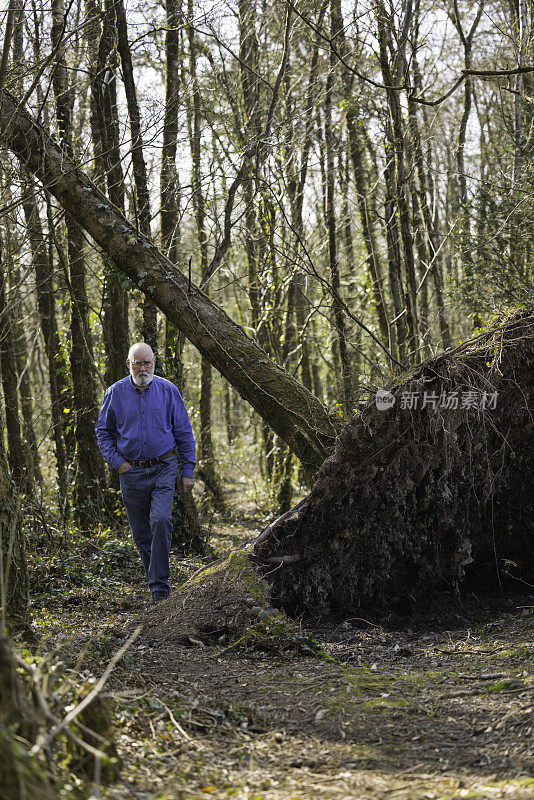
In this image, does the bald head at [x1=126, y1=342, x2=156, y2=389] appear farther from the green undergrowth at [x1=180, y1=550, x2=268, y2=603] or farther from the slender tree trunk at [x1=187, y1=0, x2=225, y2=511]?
the slender tree trunk at [x1=187, y1=0, x2=225, y2=511]

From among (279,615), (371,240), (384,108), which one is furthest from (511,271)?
(279,615)

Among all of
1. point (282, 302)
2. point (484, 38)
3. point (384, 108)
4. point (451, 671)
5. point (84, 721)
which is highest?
point (484, 38)

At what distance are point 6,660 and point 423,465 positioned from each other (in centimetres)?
433

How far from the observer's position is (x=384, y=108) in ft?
37.0

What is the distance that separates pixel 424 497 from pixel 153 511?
2.52 meters

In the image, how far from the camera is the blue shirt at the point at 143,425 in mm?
6730

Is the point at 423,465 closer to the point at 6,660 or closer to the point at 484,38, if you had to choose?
the point at 6,660

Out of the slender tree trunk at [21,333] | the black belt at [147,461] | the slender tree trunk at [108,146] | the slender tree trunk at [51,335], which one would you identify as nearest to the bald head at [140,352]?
the black belt at [147,461]

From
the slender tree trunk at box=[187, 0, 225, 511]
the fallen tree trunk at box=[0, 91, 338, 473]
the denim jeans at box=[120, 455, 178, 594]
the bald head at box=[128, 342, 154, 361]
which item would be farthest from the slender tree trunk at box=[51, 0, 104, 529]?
the bald head at box=[128, 342, 154, 361]

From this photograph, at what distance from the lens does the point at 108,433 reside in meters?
6.88

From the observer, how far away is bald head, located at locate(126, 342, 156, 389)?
6.71 metres

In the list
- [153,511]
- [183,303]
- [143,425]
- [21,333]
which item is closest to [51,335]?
[21,333]

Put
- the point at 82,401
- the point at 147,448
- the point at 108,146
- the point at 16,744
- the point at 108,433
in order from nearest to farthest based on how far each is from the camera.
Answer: the point at 16,744
the point at 147,448
the point at 108,433
the point at 108,146
the point at 82,401

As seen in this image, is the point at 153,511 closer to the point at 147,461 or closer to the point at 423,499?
the point at 147,461
